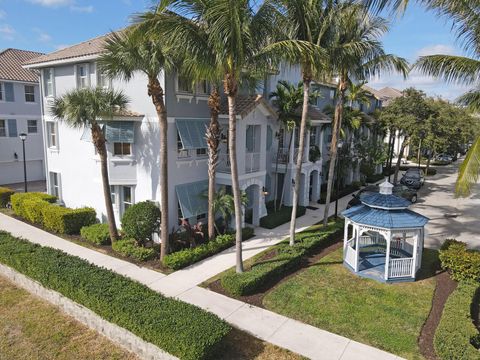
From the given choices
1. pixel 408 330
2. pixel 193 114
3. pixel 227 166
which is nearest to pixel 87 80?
pixel 193 114

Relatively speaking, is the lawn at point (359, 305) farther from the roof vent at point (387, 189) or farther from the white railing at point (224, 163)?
the white railing at point (224, 163)

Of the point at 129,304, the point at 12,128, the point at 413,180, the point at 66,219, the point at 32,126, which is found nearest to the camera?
the point at 129,304

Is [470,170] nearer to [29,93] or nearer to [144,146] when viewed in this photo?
[144,146]

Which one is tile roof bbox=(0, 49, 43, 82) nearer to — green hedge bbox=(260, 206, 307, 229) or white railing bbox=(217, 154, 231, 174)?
white railing bbox=(217, 154, 231, 174)

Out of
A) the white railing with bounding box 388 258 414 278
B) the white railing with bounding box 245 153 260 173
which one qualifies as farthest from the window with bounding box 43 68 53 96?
the white railing with bounding box 388 258 414 278

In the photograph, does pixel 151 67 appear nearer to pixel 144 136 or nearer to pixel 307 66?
pixel 144 136

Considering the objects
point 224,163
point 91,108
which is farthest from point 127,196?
→ point 91,108

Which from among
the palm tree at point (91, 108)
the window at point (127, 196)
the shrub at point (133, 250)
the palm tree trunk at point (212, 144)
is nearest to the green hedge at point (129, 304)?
the shrub at point (133, 250)
